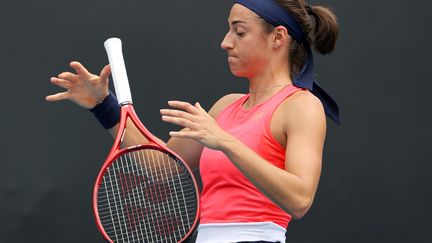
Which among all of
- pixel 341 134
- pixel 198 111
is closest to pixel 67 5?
pixel 341 134

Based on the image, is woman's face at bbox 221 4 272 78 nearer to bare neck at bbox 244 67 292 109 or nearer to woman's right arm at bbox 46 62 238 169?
bare neck at bbox 244 67 292 109

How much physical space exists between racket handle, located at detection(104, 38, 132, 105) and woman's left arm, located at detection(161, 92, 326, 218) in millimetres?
269

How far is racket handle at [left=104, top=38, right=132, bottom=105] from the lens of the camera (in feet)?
8.46

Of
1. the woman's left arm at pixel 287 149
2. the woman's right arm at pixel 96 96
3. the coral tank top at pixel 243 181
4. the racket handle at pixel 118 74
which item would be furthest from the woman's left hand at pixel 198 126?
the woman's right arm at pixel 96 96

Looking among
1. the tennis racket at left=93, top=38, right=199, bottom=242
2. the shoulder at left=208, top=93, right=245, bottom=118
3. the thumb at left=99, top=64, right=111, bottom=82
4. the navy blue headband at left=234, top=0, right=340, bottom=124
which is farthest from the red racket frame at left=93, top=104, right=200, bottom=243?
the navy blue headband at left=234, top=0, right=340, bottom=124

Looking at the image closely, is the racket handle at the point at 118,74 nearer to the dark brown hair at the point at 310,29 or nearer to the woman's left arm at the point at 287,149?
the woman's left arm at the point at 287,149

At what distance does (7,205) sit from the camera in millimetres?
3488

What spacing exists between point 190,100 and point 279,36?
1043mm

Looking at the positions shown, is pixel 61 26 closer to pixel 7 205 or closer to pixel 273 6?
pixel 7 205

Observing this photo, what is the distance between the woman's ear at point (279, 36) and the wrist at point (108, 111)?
1.38 feet

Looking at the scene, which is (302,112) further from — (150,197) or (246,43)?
(150,197)

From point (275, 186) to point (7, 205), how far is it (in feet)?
4.62

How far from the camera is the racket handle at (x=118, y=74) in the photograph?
2.58m

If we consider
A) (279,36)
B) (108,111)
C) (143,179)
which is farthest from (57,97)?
(279,36)
